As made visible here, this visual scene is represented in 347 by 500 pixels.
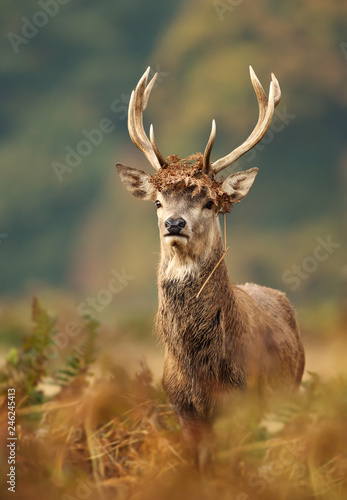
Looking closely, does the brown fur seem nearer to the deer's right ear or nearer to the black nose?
the black nose

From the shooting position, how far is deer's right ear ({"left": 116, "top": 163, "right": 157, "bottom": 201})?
5105mm

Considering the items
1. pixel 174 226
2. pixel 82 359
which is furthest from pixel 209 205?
pixel 82 359

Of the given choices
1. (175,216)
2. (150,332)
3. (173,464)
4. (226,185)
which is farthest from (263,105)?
(173,464)

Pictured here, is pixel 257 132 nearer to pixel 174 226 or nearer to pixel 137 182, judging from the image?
pixel 137 182

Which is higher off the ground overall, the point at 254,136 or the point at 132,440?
the point at 254,136

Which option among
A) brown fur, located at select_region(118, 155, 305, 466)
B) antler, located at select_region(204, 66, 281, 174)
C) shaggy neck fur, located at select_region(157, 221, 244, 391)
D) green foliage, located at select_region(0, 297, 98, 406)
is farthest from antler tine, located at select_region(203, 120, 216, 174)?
green foliage, located at select_region(0, 297, 98, 406)

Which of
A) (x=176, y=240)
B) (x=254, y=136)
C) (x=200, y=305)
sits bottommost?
(x=200, y=305)

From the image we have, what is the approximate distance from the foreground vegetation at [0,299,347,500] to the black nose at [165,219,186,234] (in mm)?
925

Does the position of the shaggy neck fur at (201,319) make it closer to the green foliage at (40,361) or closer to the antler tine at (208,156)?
the antler tine at (208,156)

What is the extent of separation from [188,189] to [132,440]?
6.50 feet

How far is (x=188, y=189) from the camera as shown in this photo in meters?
4.68

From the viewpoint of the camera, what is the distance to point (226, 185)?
502 centimetres

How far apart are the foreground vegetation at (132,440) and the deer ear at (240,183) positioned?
1.79 metres

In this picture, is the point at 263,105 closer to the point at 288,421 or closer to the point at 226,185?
the point at 226,185
